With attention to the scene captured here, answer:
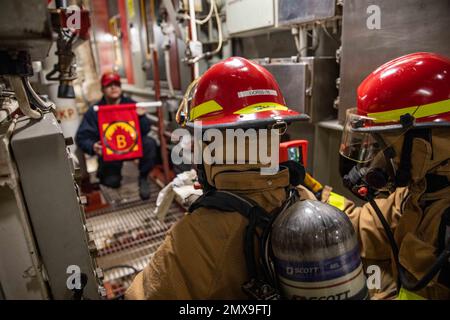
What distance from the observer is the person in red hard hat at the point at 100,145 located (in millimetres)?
3777

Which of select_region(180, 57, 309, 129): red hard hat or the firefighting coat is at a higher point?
select_region(180, 57, 309, 129): red hard hat

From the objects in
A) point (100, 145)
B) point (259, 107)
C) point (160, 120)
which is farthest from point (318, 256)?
point (100, 145)

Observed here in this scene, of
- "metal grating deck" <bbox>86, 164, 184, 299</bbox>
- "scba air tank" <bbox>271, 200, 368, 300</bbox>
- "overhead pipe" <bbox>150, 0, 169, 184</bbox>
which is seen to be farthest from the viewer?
"overhead pipe" <bbox>150, 0, 169, 184</bbox>

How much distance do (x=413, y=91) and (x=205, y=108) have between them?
84cm

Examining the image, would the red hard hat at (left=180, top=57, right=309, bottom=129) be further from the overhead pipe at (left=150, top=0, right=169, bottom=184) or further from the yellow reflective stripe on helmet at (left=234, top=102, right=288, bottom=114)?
the overhead pipe at (left=150, top=0, right=169, bottom=184)

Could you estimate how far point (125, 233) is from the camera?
3061 millimetres

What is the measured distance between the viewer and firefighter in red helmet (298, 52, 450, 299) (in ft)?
3.84

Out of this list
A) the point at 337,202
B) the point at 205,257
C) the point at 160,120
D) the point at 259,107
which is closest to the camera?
the point at 205,257

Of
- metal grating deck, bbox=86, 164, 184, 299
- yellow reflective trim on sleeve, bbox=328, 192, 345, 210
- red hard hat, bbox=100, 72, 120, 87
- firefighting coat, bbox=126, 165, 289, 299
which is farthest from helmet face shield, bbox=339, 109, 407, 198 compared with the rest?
red hard hat, bbox=100, 72, 120, 87

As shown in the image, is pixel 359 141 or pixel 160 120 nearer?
pixel 359 141

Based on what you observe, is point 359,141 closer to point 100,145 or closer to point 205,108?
point 205,108

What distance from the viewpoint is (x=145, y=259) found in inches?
104
